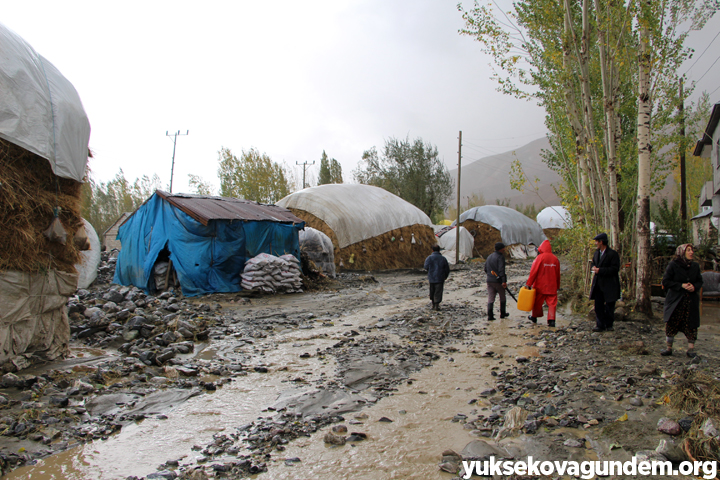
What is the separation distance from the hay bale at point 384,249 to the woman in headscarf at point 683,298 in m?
15.4

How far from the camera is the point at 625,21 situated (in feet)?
26.7

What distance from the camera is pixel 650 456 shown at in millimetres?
3008

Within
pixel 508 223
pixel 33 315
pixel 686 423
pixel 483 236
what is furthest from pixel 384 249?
pixel 686 423

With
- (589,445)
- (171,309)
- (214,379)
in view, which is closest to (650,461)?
(589,445)

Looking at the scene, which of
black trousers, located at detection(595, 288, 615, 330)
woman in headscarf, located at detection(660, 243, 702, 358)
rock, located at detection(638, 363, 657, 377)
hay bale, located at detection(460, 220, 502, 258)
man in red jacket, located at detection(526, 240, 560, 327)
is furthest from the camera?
hay bale, located at detection(460, 220, 502, 258)

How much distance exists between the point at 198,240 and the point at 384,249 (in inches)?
465

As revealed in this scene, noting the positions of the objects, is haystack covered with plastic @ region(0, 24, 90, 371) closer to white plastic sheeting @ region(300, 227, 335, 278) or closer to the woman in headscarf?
the woman in headscarf

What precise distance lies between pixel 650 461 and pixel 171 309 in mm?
9023

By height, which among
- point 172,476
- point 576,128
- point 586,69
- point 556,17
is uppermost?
point 556,17

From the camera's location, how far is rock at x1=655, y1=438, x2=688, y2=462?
2.96 meters

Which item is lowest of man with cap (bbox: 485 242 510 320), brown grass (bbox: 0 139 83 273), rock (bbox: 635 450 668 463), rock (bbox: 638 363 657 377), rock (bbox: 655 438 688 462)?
A: rock (bbox: 635 450 668 463)

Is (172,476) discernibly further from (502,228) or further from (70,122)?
(502,228)

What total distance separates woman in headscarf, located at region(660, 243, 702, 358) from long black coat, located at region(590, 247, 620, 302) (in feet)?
4.27

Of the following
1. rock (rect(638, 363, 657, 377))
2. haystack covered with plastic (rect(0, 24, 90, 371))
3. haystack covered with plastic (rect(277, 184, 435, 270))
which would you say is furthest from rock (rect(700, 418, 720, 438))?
haystack covered with plastic (rect(277, 184, 435, 270))
